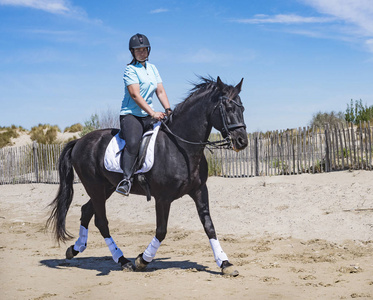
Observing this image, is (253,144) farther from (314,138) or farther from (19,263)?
(19,263)

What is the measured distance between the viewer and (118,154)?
23.1 feet

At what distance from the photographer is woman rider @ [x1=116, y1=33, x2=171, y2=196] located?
6.70 metres

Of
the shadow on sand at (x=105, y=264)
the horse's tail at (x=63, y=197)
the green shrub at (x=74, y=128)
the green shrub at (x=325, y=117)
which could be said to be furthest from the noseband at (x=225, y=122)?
the green shrub at (x=74, y=128)

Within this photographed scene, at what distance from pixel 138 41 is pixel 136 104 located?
0.90 m

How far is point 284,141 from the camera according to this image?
15.0 m

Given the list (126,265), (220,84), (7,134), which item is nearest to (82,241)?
(126,265)

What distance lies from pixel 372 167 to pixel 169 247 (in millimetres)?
7093

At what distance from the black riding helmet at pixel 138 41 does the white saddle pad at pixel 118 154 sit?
1.14m

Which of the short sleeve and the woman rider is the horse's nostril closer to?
the woman rider

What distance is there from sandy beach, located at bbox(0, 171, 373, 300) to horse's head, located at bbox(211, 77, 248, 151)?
1.82 metres

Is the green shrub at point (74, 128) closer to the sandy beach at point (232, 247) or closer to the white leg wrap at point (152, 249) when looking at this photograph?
the sandy beach at point (232, 247)

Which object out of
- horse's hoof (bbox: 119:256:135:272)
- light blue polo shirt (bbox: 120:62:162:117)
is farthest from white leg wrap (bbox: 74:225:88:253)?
light blue polo shirt (bbox: 120:62:162:117)

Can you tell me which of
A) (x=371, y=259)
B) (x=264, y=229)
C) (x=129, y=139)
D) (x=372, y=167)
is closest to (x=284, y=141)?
(x=372, y=167)

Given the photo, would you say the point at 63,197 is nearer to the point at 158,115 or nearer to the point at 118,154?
the point at 118,154
